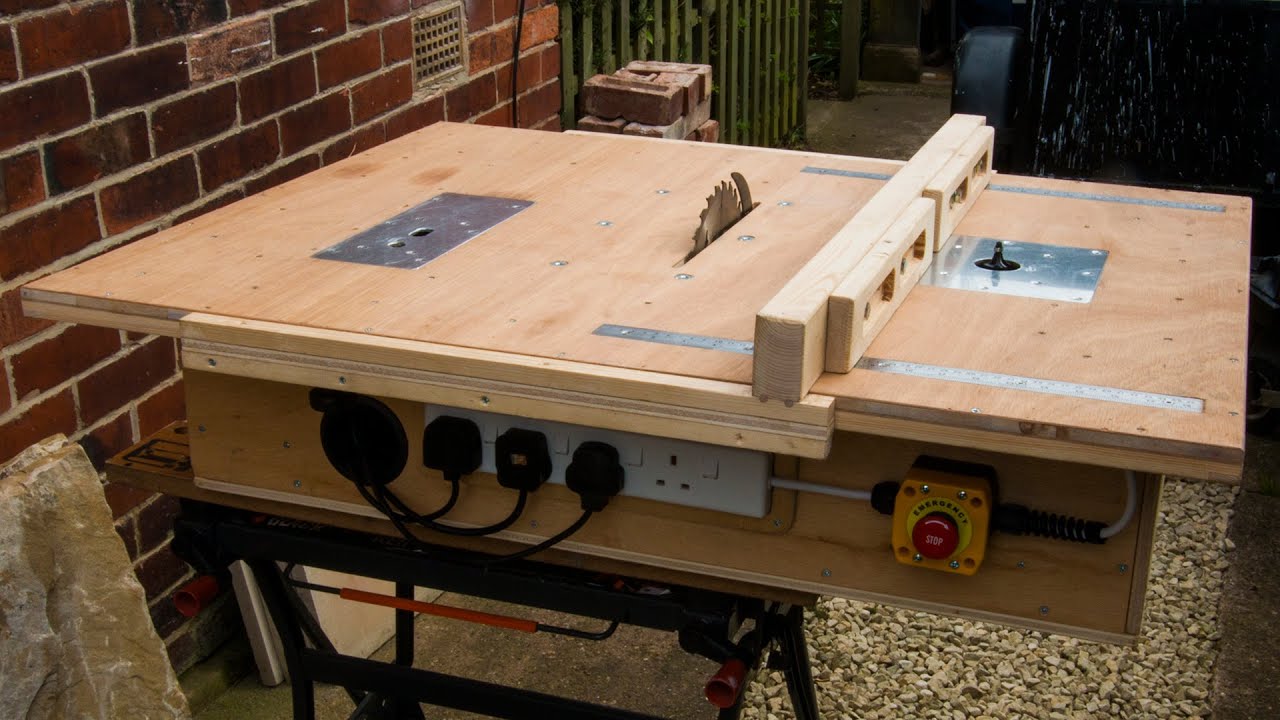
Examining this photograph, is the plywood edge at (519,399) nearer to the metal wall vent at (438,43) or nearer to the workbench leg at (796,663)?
the workbench leg at (796,663)

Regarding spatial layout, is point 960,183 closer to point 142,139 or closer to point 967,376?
point 967,376

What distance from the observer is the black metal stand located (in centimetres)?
193

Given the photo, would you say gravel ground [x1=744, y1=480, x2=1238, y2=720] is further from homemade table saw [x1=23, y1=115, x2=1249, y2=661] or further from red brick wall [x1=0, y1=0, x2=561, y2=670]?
red brick wall [x1=0, y1=0, x2=561, y2=670]

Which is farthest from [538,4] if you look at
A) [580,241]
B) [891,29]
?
[891,29]

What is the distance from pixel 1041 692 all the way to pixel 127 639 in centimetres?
207

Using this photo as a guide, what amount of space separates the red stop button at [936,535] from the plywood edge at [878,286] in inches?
8.2

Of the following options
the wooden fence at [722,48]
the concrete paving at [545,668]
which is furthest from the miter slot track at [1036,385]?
the wooden fence at [722,48]

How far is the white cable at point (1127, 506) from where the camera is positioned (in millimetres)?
1616

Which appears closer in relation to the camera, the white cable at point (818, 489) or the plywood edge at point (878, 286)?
the plywood edge at point (878, 286)

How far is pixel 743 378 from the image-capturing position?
5.37 feet

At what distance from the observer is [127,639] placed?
260 cm

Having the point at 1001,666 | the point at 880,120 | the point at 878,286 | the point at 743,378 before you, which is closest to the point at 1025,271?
the point at 878,286

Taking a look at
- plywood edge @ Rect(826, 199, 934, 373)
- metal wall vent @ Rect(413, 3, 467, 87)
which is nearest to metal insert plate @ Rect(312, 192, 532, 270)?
plywood edge @ Rect(826, 199, 934, 373)

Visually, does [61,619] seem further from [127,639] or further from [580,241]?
[580,241]
